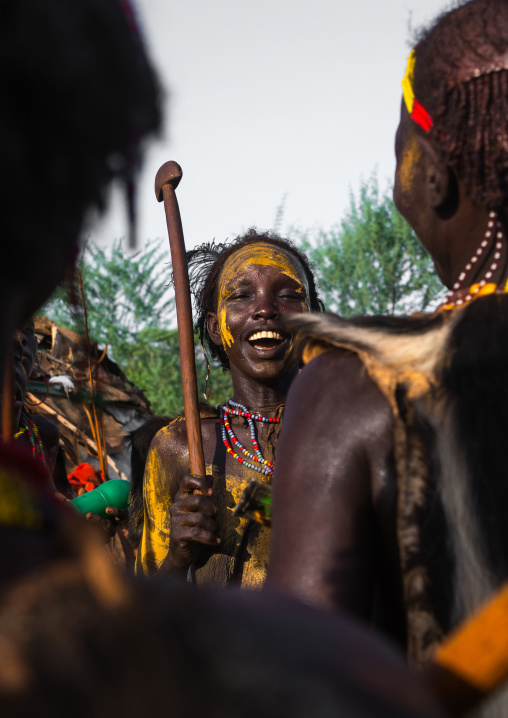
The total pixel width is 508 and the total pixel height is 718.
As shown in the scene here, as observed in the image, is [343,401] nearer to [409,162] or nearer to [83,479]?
[409,162]

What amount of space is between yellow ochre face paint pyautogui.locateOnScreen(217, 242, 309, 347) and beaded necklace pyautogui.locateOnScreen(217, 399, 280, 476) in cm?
32

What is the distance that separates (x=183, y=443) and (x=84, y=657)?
286cm

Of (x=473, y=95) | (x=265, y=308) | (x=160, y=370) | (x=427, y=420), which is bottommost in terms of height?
(x=427, y=420)

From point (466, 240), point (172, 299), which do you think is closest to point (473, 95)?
point (466, 240)

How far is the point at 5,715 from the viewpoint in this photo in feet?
1.71

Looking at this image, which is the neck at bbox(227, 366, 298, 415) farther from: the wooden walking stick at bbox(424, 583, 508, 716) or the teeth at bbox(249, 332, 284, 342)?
the wooden walking stick at bbox(424, 583, 508, 716)

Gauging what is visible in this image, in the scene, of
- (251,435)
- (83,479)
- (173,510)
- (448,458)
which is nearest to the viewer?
(448,458)

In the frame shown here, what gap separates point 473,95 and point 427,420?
24.2 inches

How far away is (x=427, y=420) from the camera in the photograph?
1287 millimetres

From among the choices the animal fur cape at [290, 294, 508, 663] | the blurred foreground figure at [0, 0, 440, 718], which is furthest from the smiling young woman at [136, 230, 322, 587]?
the blurred foreground figure at [0, 0, 440, 718]

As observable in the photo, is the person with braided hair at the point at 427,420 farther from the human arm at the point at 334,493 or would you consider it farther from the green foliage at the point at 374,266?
the green foliage at the point at 374,266

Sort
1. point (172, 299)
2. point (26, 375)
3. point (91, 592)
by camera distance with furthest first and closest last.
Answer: point (172, 299) < point (26, 375) < point (91, 592)

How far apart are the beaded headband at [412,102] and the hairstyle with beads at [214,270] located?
2307mm

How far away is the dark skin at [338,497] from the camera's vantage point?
4.25 feet
